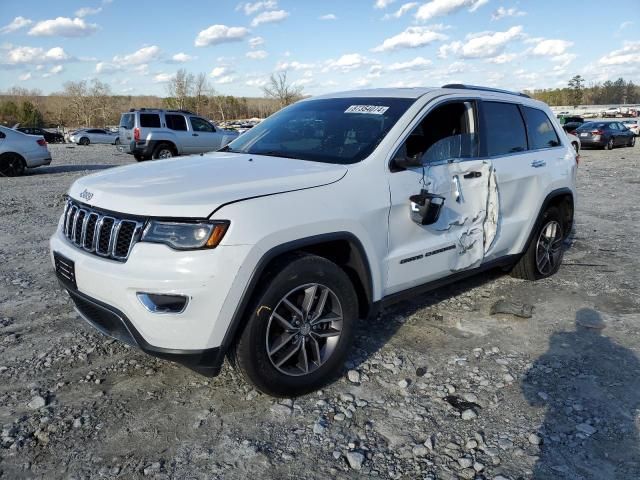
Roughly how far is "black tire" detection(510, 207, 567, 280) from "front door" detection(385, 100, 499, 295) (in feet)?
3.38

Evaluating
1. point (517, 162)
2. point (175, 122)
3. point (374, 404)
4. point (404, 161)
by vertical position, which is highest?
point (175, 122)

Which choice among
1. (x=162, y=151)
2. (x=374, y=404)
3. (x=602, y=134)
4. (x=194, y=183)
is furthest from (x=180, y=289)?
(x=602, y=134)

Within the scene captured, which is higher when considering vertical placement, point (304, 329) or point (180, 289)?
point (180, 289)

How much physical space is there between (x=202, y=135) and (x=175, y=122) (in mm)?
971

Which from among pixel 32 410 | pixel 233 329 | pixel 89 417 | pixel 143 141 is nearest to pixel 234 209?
pixel 233 329

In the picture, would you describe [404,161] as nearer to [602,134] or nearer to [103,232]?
[103,232]

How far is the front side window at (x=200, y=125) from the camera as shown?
59.4 feet

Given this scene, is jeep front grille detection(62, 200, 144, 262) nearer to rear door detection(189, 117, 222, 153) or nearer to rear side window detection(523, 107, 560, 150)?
rear side window detection(523, 107, 560, 150)

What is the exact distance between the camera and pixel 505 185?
445cm

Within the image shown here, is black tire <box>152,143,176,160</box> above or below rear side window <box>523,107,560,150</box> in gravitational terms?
below

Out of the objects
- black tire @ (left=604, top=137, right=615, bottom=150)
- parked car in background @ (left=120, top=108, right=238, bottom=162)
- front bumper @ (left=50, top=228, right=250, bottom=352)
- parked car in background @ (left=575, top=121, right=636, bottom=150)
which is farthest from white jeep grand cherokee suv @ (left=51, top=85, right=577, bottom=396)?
black tire @ (left=604, top=137, right=615, bottom=150)

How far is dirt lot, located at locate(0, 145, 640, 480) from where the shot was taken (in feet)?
8.61

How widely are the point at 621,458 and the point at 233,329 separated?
6.74 ft

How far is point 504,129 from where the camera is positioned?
181 inches
